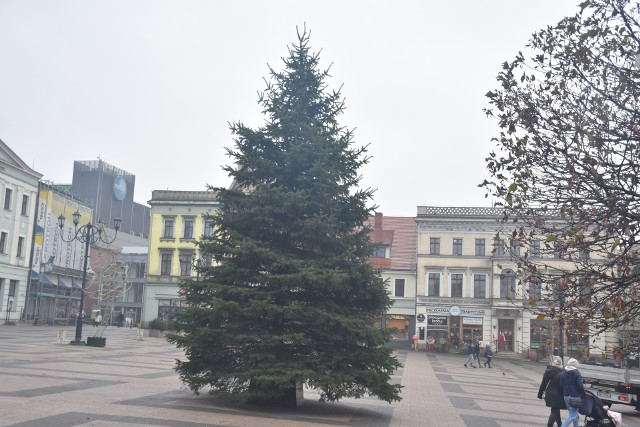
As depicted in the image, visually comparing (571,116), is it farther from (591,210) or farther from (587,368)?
(587,368)

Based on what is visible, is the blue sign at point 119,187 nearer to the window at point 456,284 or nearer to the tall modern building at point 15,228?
the tall modern building at point 15,228

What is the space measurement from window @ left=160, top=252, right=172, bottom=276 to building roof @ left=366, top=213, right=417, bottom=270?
19.4 metres

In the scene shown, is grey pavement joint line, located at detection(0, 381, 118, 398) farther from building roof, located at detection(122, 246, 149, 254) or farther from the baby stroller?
building roof, located at detection(122, 246, 149, 254)

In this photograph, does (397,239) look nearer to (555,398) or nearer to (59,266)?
(59,266)

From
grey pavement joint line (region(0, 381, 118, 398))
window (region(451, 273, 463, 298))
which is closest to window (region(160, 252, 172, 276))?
window (region(451, 273, 463, 298))

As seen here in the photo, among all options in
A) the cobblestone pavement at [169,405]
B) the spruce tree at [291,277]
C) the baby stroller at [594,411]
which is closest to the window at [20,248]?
the cobblestone pavement at [169,405]

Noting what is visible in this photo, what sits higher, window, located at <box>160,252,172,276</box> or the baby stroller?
window, located at <box>160,252,172,276</box>

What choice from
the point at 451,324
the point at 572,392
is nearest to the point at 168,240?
the point at 451,324

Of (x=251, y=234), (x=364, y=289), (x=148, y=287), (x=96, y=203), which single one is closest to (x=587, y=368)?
(x=364, y=289)

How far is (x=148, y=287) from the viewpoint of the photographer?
63.0 meters

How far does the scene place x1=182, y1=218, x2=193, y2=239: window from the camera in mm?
62256

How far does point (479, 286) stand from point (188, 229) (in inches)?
1076

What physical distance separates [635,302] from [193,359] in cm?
887

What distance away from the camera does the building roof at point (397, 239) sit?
5887 cm
